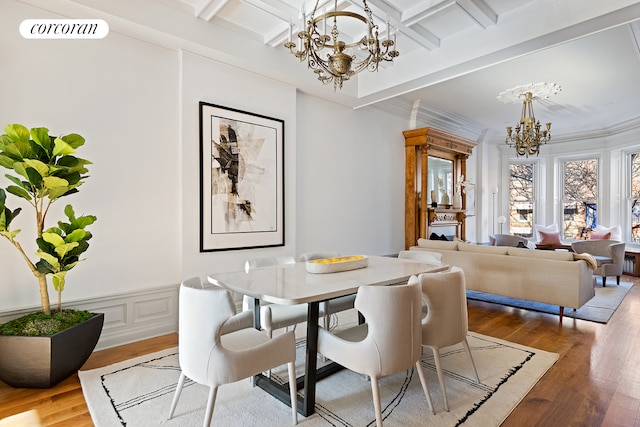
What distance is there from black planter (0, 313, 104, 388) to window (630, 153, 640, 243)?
356 inches

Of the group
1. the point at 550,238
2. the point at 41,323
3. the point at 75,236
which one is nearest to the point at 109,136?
the point at 75,236

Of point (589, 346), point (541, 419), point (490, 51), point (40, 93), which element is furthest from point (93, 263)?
point (589, 346)

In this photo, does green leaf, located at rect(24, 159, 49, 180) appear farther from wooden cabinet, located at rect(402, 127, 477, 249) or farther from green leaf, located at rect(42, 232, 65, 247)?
wooden cabinet, located at rect(402, 127, 477, 249)

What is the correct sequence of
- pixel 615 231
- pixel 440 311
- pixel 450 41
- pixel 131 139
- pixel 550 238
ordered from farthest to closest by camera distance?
pixel 550 238 → pixel 615 231 → pixel 450 41 → pixel 131 139 → pixel 440 311

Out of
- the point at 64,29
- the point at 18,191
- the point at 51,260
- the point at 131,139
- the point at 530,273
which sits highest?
the point at 64,29

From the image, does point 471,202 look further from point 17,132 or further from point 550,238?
point 17,132

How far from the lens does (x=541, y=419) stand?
201 cm

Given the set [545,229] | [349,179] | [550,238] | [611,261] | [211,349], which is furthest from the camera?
[545,229]

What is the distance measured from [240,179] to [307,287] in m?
2.05

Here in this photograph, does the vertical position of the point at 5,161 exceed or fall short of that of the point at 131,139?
it falls short

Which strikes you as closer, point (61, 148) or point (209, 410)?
point (209, 410)

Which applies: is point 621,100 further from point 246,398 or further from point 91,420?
point 91,420

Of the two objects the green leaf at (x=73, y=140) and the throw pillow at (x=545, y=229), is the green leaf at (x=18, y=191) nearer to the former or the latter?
the green leaf at (x=73, y=140)

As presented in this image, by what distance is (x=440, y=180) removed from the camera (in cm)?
633
